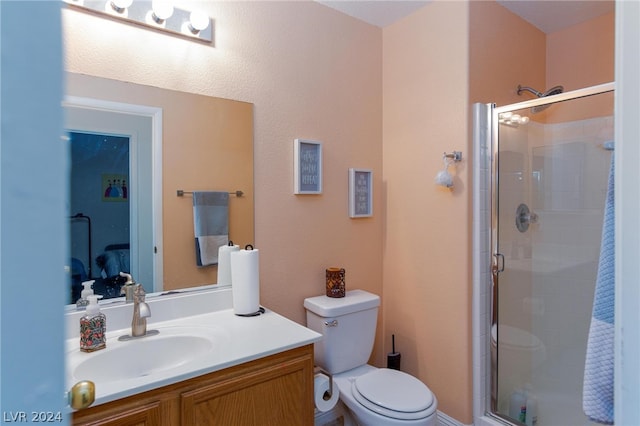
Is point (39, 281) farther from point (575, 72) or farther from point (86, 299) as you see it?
point (575, 72)

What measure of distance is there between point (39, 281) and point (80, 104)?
136 cm

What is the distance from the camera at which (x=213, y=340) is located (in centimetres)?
142

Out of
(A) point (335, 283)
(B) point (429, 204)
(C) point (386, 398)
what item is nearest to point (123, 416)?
(C) point (386, 398)

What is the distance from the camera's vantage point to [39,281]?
35cm

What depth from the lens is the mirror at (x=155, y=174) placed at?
4.75 ft

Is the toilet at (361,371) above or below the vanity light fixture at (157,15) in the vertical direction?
below

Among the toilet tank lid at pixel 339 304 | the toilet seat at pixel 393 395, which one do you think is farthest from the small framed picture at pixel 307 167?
the toilet seat at pixel 393 395

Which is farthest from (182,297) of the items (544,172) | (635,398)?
(544,172)

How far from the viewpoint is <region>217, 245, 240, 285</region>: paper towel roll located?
1.77 m

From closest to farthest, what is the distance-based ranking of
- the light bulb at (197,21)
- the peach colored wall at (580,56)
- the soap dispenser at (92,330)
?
1. the soap dispenser at (92,330)
2. the light bulb at (197,21)
3. the peach colored wall at (580,56)

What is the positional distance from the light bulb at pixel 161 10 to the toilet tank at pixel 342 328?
1.52 metres

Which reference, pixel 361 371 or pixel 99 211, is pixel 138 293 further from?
pixel 361 371

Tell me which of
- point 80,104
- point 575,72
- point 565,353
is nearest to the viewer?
point 80,104

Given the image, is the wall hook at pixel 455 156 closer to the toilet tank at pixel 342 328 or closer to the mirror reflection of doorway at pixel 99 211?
the toilet tank at pixel 342 328
